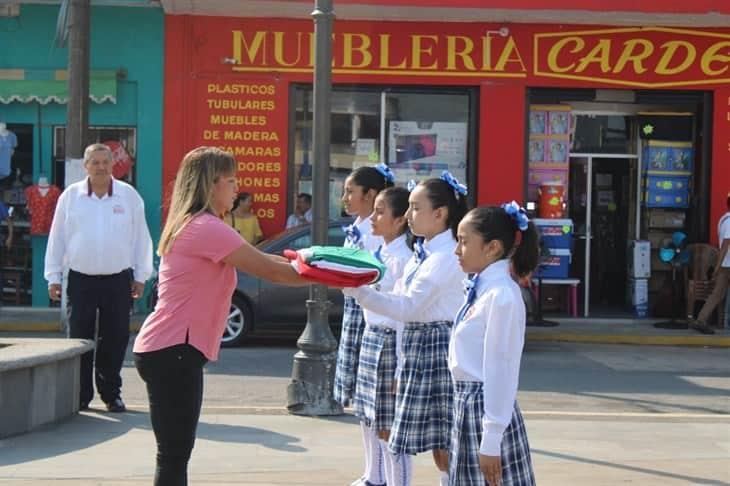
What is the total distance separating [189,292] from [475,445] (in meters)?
1.32

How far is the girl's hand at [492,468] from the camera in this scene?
4070mm

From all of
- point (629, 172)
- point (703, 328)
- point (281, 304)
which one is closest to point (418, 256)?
point (281, 304)

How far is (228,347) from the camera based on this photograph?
43.4 ft

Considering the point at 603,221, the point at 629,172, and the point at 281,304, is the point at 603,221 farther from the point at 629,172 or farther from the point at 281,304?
the point at 281,304

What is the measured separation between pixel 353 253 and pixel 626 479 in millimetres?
2880

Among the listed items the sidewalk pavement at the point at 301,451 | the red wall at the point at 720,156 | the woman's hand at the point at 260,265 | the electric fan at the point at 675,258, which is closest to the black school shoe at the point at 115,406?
the sidewalk pavement at the point at 301,451

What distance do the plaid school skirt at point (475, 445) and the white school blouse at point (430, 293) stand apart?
684mm

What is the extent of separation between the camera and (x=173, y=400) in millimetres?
4641

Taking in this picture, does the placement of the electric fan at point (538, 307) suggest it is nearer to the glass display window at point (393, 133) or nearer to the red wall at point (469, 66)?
the glass display window at point (393, 133)

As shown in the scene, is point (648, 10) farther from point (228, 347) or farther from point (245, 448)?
point (245, 448)

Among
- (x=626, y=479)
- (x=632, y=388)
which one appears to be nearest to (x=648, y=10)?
(x=632, y=388)

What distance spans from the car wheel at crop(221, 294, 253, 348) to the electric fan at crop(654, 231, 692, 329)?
6038 mm

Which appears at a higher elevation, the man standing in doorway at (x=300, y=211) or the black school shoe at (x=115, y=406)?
the man standing in doorway at (x=300, y=211)

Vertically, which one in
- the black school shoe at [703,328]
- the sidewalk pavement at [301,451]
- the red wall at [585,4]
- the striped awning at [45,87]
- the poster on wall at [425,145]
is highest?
the red wall at [585,4]
